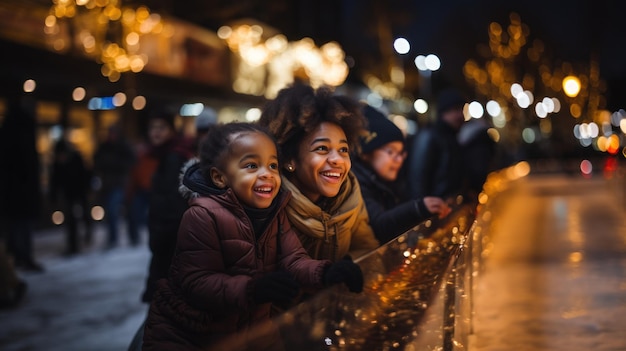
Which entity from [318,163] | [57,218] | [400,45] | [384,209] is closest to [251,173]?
[318,163]

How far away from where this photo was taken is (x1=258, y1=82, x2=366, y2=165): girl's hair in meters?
3.21

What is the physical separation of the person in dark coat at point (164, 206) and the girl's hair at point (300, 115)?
68 cm

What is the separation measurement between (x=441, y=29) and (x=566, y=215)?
48.8m

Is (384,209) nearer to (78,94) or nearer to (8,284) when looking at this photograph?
(8,284)

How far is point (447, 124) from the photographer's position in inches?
286

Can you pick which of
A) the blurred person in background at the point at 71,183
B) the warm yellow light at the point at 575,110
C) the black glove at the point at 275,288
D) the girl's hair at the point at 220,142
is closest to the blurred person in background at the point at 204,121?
the girl's hair at the point at 220,142

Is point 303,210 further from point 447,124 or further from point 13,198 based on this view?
point 13,198

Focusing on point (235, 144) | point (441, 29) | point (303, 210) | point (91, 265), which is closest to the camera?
point (235, 144)

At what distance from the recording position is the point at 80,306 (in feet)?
24.8

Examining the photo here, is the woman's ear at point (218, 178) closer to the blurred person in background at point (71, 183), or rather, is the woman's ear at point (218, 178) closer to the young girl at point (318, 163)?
the young girl at point (318, 163)

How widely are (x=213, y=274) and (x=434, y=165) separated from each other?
4588 mm

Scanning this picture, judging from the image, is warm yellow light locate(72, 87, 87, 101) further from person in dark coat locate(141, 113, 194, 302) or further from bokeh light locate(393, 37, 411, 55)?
person in dark coat locate(141, 113, 194, 302)

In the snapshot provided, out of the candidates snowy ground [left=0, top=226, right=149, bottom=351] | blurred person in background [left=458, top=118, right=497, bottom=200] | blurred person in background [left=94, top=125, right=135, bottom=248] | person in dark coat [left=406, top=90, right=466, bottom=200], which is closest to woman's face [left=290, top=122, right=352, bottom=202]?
snowy ground [left=0, top=226, right=149, bottom=351]

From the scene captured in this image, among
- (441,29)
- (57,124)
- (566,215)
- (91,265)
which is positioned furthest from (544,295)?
(441,29)
